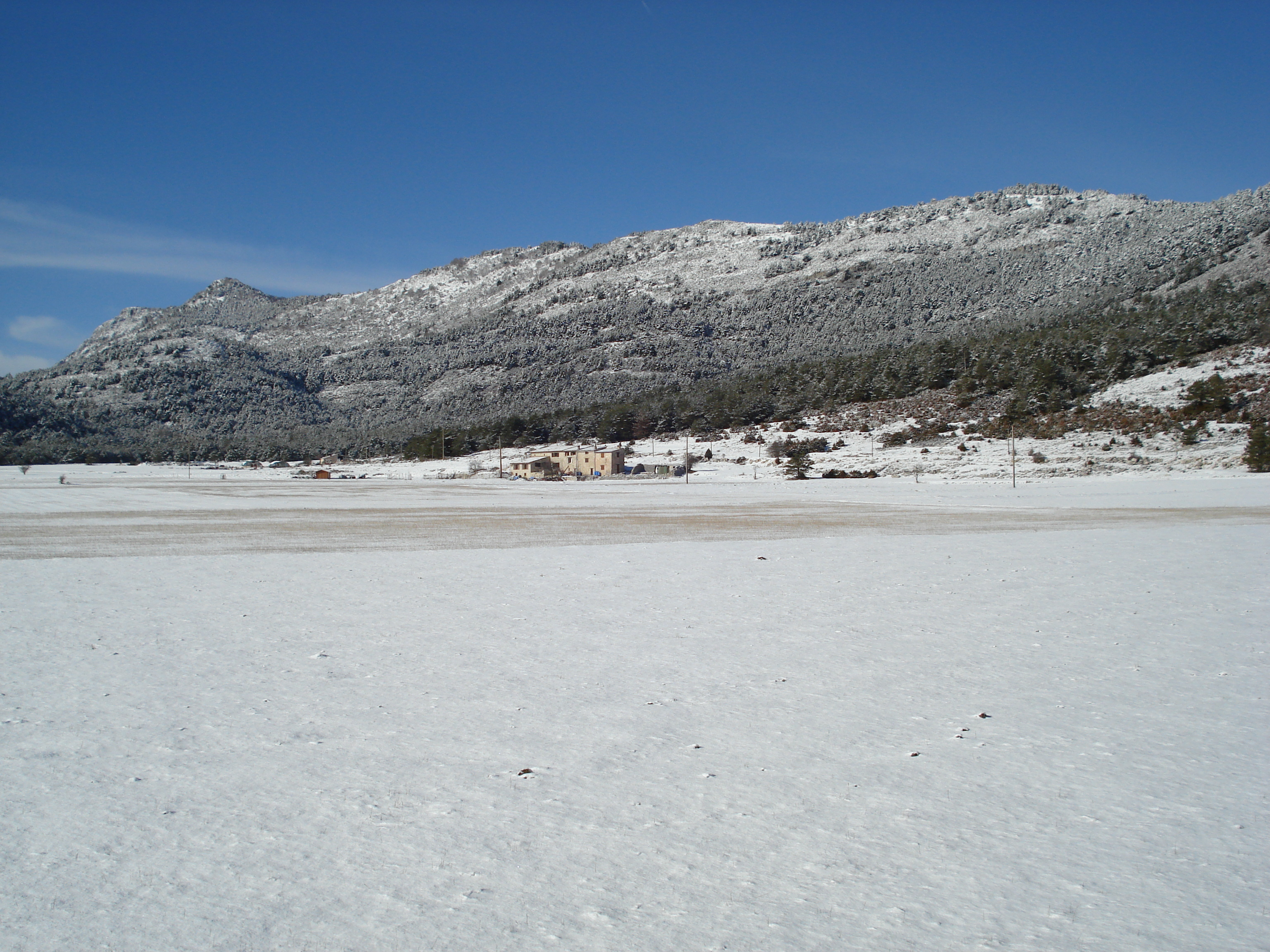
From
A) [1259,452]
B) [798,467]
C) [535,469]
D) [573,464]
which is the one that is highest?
[573,464]

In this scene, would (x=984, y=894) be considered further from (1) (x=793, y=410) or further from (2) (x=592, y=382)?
(2) (x=592, y=382)

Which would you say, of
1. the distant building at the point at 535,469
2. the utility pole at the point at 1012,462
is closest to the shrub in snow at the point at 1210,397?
the utility pole at the point at 1012,462

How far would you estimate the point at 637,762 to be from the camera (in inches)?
201

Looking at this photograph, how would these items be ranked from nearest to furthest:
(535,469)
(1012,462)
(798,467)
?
1. (1012,462)
2. (798,467)
3. (535,469)

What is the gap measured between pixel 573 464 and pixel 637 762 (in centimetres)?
9249

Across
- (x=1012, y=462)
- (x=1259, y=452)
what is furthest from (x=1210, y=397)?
(x=1012, y=462)

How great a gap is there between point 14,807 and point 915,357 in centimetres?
11155

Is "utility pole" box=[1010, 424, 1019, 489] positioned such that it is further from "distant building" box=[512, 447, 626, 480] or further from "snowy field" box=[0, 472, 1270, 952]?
"distant building" box=[512, 447, 626, 480]

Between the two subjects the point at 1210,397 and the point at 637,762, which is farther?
the point at 1210,397

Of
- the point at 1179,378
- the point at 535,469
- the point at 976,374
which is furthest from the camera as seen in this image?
the point at 535,469

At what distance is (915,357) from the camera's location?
347ft

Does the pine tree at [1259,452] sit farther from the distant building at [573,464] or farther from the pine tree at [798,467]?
the distant building at [573,464]

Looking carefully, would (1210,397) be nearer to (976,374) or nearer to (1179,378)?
(1179,378)

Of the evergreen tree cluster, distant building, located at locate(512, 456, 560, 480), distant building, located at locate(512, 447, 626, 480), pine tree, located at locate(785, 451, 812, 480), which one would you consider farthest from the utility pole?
distant building, located at locate(512, 456, 560, 480)
